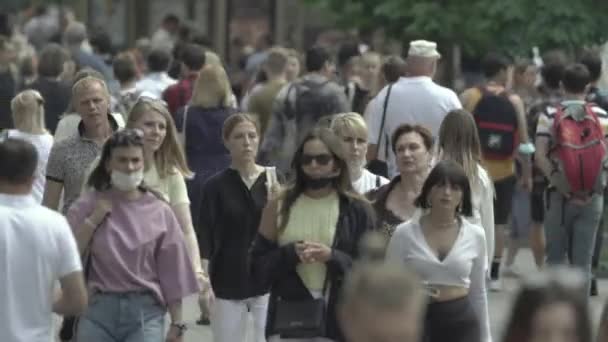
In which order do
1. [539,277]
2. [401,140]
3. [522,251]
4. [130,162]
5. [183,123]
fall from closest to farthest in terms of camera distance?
[539,277], [130,162], [401,140], [183,123], [522,251]

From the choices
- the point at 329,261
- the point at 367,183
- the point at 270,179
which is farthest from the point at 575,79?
the point at 329,261

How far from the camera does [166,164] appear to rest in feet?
34.6

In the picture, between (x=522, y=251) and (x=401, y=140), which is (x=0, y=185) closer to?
(x=401, y=140)

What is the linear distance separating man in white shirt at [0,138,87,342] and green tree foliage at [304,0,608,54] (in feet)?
51.3

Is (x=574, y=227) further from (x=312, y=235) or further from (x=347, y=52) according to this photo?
(x=347, y=52)

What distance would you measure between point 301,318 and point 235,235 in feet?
5.85

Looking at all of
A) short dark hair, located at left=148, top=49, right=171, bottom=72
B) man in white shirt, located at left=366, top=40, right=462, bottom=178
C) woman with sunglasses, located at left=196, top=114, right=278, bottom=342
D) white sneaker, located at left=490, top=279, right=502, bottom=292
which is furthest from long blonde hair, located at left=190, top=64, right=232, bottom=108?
short dark hair, located at left=148, top=49, right=171, bottom=72

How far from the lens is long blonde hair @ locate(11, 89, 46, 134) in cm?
1283

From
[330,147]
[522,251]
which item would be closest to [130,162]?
[330,147]

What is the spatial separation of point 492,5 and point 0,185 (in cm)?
1614

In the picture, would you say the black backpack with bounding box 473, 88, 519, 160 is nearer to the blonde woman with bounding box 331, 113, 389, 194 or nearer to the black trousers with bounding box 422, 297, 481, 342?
the blonde woman with bounding box 331, 113, 389, 194

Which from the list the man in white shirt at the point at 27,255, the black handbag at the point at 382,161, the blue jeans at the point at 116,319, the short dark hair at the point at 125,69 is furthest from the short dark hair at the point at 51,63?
the man in white shirt at the point at 27,255

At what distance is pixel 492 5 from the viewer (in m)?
23.9

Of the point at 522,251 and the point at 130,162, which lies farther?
the point at 522,251
